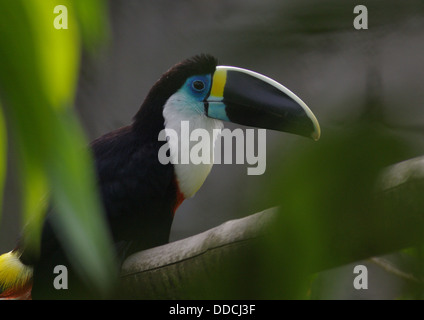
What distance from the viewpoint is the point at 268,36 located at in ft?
1.27

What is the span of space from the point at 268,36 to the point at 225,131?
1692 millimetres

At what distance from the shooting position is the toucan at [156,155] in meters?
1.71

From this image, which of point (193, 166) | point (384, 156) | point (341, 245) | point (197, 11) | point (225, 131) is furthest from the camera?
point (197, 11)

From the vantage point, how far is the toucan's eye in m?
1.93

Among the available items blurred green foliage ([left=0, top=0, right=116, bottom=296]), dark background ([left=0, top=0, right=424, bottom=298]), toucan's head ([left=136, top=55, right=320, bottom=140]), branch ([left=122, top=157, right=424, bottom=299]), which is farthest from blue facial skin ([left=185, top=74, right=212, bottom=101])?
blurred green foliage ([left=0, top=0, right=116, bottom=296])

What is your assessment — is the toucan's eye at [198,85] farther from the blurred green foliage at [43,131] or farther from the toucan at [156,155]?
the blurred green foliage at [43,131]

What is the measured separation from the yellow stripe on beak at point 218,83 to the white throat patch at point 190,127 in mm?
64

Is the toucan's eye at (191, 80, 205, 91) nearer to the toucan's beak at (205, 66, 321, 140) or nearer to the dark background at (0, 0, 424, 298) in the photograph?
the toucan's beak at (205, 66, 321, 140)

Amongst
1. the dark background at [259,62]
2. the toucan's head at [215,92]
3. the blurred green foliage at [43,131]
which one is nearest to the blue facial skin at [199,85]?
the toucan's head at [215,92]

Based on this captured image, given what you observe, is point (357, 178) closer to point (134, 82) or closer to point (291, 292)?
point (291, 292)

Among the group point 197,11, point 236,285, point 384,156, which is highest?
point 197,11

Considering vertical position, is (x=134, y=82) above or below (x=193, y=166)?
above

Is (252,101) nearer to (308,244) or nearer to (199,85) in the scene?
(199,85)

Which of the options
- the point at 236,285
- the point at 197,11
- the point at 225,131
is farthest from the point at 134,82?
the point at 236,285
